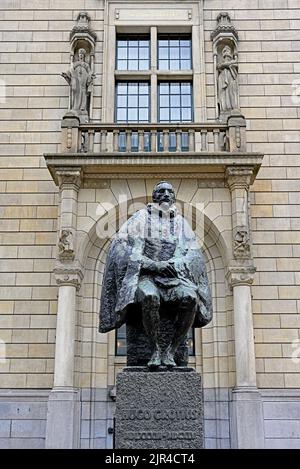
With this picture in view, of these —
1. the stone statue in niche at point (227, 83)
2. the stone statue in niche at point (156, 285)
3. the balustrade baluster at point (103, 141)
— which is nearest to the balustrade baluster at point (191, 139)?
the stone statue in niche at point (227, 83)

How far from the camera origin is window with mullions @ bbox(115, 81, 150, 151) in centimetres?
1741

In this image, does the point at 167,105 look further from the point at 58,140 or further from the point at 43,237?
the point at 43,237

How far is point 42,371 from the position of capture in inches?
570

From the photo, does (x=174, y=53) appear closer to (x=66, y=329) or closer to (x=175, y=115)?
(x=175, y=115)

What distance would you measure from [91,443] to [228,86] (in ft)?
32.8

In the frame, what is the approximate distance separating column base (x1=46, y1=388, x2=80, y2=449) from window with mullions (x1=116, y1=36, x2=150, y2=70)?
9879 millimetres

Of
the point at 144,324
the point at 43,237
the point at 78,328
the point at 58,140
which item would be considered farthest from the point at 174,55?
the point at 144,324

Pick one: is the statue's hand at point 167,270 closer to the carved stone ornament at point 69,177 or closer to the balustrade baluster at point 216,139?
the carved stone ornament at point 69,177

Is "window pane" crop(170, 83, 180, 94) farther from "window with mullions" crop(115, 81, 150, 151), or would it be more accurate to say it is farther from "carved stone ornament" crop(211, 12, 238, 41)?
"carved stone ornament" crop(211, 12, 238, 41)

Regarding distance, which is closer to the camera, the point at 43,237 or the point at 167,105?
the point at 43,237

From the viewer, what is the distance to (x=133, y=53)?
18031mm

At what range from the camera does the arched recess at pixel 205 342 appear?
14000mm

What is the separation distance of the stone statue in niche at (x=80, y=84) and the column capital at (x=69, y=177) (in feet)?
6.81

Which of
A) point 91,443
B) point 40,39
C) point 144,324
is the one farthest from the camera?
point 40,39
